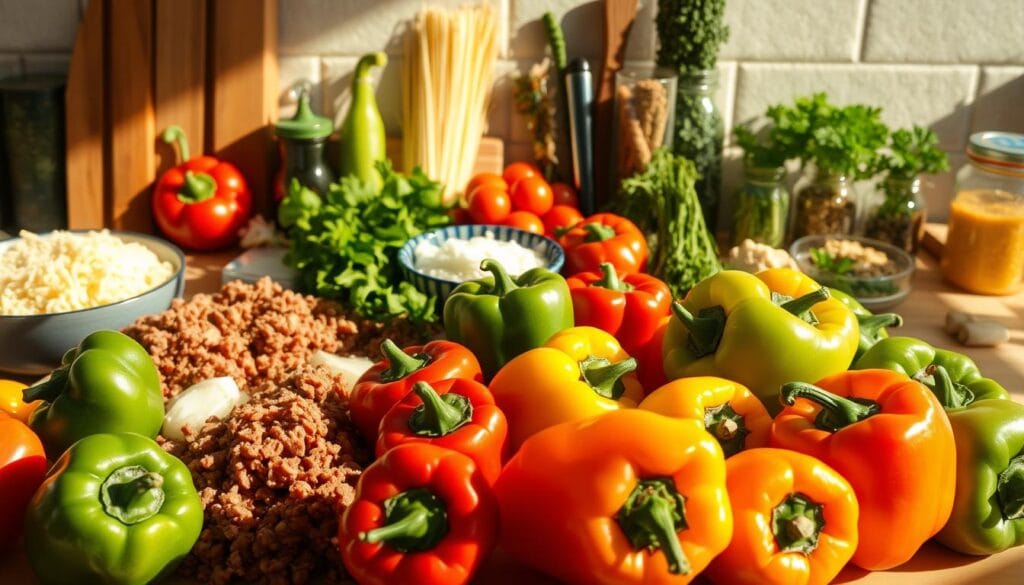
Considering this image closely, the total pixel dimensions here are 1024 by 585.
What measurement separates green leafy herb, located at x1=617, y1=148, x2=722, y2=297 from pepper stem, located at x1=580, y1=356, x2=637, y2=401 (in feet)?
2.30

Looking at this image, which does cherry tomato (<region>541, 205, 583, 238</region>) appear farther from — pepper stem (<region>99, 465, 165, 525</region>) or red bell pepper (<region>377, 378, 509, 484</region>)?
pepper stem (<region>99, 465, 165, 525</region>)

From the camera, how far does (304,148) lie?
2.15 metres

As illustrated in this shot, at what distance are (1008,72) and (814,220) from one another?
0.59 metres

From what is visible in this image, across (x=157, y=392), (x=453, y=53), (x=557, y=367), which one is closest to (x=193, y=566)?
(x=157, y=392)

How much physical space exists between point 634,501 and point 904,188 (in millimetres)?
1414

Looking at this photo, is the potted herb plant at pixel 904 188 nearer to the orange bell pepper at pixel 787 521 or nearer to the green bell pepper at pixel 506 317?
the green bell pepper at pixel 506 317

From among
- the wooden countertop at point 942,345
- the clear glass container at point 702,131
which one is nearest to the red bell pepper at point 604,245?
the clear glass container at point 702,131

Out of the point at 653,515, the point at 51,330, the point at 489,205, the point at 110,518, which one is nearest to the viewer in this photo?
the point at 653,515

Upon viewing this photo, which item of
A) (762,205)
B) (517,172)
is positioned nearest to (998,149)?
(762,205)

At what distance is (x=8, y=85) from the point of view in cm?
216

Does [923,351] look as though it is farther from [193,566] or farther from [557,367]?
[193,566]

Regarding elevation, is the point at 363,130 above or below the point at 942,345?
above

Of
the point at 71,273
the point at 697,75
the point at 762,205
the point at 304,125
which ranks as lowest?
the point at 71,273

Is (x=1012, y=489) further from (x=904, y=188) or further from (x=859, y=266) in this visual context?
(x=904, y=188)
